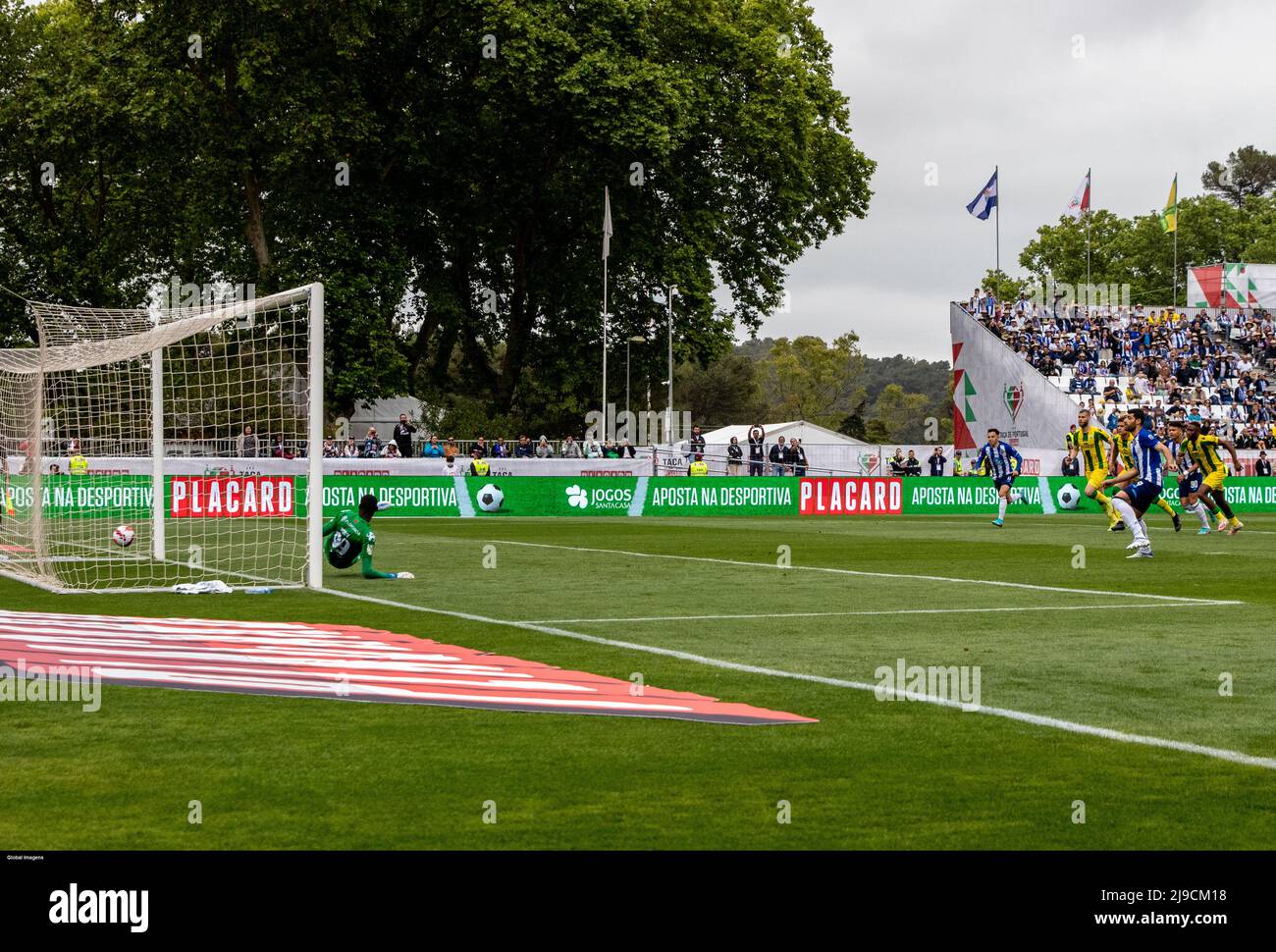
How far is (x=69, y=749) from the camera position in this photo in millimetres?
7090

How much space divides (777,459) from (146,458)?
25.2 m

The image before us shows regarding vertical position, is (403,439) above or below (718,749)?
above

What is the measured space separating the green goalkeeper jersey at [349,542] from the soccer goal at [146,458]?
1.74 feet

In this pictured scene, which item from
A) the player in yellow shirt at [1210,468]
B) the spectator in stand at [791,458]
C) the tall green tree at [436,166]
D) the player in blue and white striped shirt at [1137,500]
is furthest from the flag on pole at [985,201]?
the player in blue and white striped shirt at [1137,500]

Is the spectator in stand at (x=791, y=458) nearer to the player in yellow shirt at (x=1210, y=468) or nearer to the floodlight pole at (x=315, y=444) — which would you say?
the player in yellow shirt at (x=1210, y=468)

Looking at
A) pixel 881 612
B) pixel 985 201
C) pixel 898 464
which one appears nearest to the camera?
pixel 881 612

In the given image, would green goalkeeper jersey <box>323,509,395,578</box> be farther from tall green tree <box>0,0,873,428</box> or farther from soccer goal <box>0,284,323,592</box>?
tall green tree <box>0,0,873,428</box>

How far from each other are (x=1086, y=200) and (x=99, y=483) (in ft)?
170

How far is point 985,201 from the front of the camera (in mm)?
63969

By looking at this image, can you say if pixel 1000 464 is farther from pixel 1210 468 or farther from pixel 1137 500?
pixel 1137 500

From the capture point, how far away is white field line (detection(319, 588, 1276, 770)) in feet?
23.6

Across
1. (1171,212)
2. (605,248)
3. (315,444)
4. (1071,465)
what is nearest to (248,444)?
(605,248)

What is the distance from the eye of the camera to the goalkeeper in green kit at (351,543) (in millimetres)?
17906
